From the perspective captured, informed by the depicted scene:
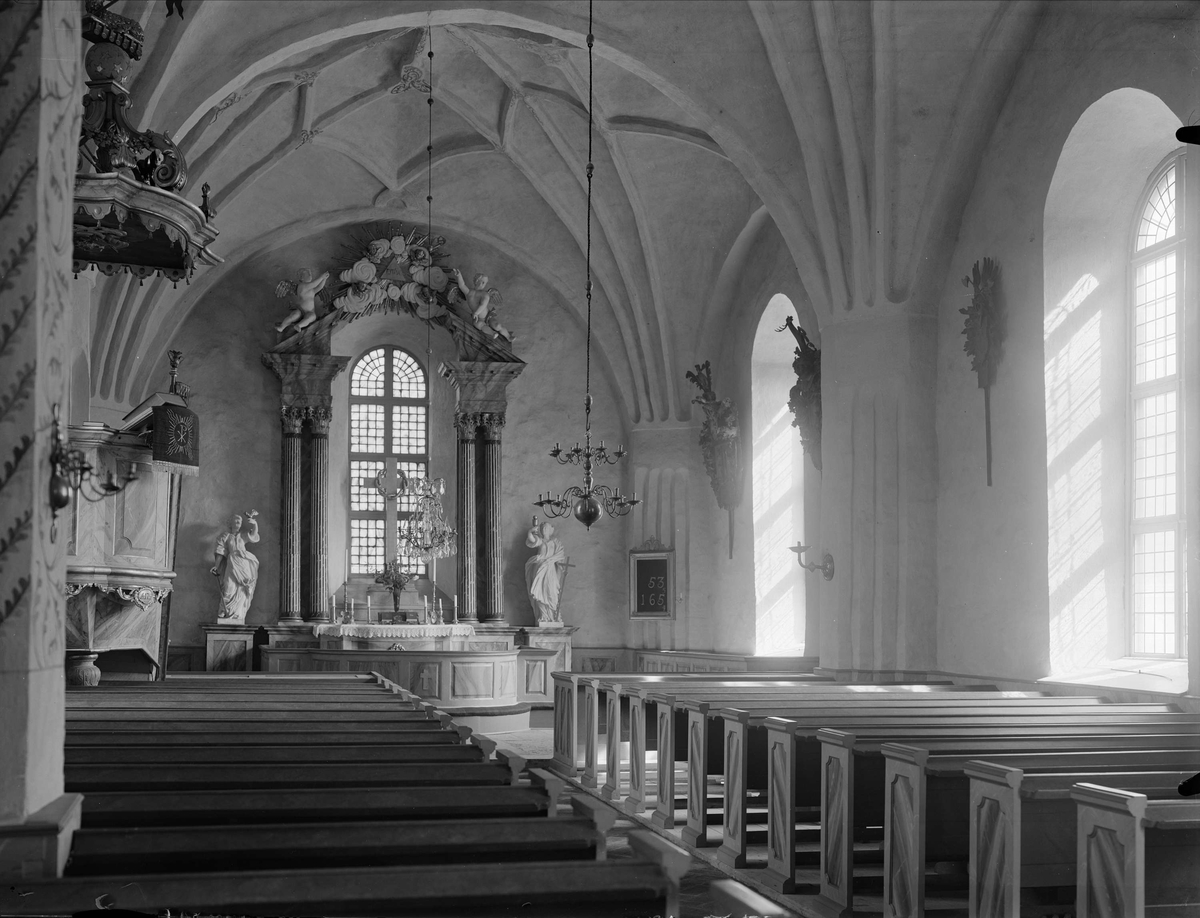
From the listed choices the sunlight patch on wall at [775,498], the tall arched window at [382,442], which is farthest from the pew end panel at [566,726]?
the tall arched window at [382,442]

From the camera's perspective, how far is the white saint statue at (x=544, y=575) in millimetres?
19234

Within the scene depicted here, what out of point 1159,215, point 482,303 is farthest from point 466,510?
point 1159,215

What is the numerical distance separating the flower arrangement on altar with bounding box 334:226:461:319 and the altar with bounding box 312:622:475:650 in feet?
14.5

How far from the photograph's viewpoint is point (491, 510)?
19391 mm

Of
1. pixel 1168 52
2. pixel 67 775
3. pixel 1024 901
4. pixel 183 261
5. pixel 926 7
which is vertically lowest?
pixel 1024 901

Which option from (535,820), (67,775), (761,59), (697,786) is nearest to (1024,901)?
(697,786)

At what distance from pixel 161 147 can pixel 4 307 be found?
5.00m

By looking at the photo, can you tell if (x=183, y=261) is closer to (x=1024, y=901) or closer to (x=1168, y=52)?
(x=1024, y=901)

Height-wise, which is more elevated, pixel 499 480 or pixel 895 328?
pixel 895 328

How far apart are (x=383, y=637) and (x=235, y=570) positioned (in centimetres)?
229

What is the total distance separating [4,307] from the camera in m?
3.21

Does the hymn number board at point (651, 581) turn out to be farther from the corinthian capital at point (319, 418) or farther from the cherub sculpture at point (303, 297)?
the cherub sculpture at point (303, 297)

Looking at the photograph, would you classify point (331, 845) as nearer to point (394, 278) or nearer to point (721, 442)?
point (721, 442)

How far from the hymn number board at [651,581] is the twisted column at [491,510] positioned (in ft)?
6.35
